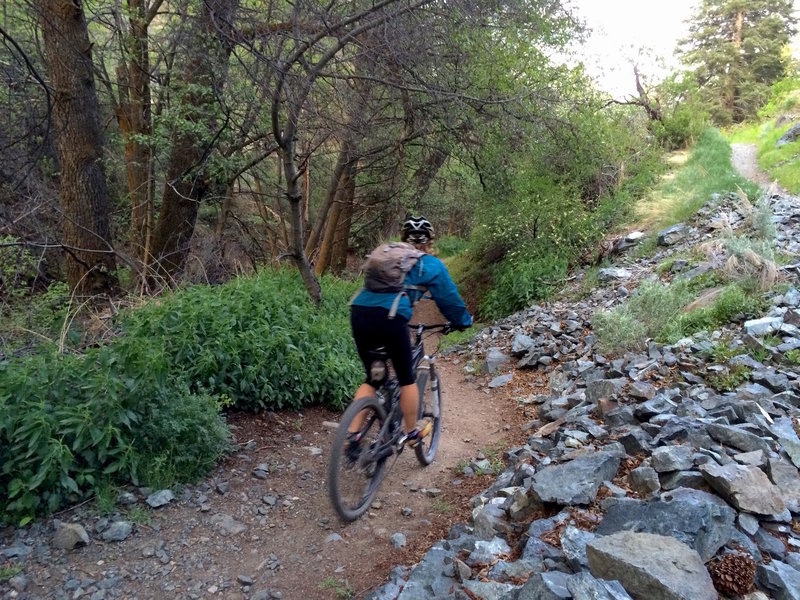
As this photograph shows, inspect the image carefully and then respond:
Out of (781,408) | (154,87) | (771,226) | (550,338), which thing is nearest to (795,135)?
(771,226)

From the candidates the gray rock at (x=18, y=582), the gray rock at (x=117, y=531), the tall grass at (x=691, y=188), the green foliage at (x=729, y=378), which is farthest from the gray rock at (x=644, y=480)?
the tall grass at (x=691, y=188)

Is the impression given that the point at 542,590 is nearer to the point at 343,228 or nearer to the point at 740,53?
the point at 343,228

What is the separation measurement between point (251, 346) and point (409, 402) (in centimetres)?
178

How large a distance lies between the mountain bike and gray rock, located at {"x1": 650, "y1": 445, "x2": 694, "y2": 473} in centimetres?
160

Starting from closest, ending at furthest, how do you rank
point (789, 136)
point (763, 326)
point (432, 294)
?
point (432, 294) < point (763, 326) < point (789, 136)

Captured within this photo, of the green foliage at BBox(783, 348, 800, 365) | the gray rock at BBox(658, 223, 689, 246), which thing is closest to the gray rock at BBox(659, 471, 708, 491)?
the green foliage at BBox(783, 348, 800, 365)

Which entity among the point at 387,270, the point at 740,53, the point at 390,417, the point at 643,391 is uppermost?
the point at 740,53

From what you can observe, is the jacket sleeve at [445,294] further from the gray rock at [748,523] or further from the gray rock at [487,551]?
the gray rock at [748,523]

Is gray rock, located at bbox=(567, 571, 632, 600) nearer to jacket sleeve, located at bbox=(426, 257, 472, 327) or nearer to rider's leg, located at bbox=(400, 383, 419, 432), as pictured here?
rider's leg, located at bbox=(400, 383, 419, 432)

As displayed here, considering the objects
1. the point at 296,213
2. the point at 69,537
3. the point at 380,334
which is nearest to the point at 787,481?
the point at 380,334

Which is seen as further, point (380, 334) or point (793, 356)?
point (793, 356)

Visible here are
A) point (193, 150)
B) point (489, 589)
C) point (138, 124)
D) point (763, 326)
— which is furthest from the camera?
point (138, 124)

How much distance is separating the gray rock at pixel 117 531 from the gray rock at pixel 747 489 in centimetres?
343

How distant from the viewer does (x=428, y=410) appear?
179 inches
